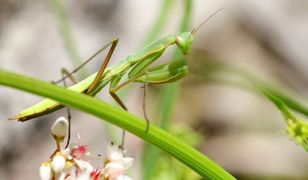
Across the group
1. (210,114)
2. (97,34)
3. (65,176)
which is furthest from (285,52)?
(65,176)

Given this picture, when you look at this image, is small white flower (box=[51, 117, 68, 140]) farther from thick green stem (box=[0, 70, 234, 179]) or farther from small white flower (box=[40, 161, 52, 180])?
thick green stem (box=[0, 70, 234, 179])

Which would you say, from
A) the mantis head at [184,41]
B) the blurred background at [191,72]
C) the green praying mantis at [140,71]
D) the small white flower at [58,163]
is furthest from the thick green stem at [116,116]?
the blurred background at [191,72]

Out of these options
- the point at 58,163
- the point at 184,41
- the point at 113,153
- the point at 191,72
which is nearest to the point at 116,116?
the point at 58,163

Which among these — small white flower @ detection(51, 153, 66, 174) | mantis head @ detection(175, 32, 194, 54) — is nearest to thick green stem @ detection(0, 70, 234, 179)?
small white flower @ detection(51, 153, 66, 174)

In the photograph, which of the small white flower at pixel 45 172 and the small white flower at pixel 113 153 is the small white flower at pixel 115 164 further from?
the small white flower at pixel 45 172

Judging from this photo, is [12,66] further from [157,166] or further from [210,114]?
[157,166]

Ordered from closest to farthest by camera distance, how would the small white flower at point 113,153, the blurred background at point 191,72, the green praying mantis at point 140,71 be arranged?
the small white flower at point 113,153
the green praying mantis at point 140,71
the blurred background at point 191,72
